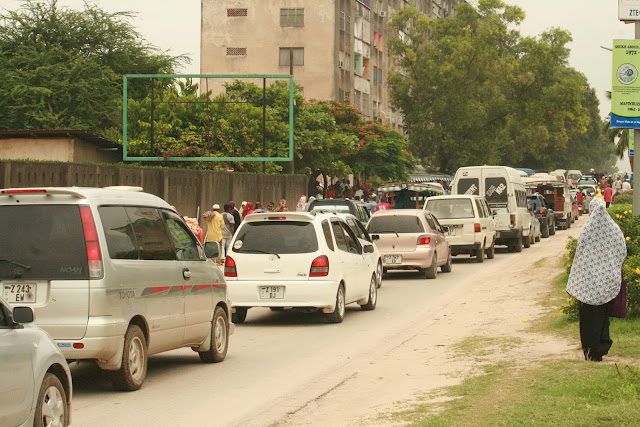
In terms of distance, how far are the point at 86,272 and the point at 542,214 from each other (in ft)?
123

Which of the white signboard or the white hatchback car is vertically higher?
the white signboard

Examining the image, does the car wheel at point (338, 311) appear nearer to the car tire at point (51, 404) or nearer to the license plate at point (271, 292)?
the license plate at point (271, 292)

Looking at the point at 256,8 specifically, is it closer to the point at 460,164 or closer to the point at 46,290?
the point at 460,164

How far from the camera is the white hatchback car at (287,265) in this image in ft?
50.4

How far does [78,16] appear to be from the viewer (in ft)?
177

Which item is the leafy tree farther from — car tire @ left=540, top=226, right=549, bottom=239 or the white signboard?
the white signboard

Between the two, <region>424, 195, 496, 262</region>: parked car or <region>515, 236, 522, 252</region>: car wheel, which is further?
<region>515, 236, 522, 252</region>: car wheel

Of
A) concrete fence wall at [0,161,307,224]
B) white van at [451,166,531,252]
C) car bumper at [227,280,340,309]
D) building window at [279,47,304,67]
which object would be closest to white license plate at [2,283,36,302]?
car bumper at [227,280,340,309]

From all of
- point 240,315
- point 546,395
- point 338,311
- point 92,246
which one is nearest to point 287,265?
point 338,311

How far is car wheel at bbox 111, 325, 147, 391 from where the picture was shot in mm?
9586

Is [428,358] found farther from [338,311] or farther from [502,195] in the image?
[502,195]

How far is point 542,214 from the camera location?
44.7 metres

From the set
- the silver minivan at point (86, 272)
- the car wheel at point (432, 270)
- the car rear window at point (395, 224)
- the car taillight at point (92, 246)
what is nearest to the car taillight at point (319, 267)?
the silver minivan at point (86, 272)

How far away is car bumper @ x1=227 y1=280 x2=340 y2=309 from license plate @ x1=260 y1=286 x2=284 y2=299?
0.04 meters
